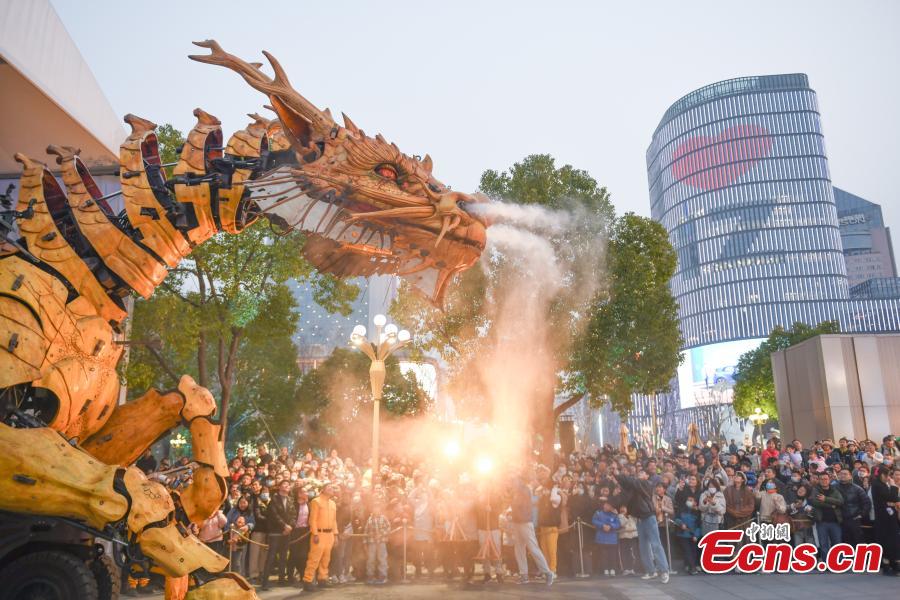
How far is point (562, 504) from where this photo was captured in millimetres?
12062

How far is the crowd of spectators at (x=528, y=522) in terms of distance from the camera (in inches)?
426

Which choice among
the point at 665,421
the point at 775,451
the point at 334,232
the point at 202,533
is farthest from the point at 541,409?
the point at 665,421

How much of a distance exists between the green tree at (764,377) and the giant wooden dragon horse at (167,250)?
51541 millimetres

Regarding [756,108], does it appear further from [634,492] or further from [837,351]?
[634,492]

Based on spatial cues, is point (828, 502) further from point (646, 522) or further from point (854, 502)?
point (646, 522)

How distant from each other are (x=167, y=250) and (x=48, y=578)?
1982mm

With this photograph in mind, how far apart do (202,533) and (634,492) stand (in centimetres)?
721

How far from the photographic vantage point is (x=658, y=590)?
9.29 meters

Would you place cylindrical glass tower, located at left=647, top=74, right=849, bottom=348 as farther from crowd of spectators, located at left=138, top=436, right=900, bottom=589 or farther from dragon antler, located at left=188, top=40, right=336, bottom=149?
dragon antler, located at left=188, top=40, right=336, bottom=149

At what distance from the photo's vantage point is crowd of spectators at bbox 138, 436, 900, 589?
1083 centimetres

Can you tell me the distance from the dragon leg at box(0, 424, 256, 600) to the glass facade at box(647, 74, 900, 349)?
300 ft

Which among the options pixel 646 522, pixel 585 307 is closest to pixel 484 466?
pixel 646 522

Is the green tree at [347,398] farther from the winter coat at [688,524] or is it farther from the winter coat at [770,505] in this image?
the winter coat at [770,505]

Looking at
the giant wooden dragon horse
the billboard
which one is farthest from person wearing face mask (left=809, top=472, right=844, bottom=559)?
the billboard
